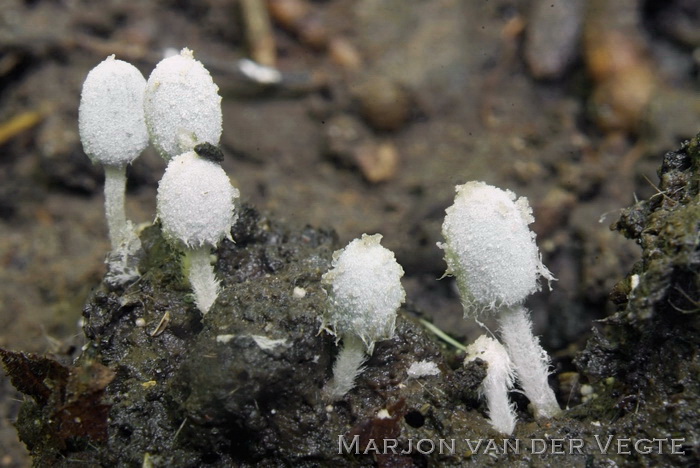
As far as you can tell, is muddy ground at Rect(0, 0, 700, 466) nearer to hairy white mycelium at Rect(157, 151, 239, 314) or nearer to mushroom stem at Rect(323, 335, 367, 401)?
mushroom stem at Rect(323, 335, 367, 401)

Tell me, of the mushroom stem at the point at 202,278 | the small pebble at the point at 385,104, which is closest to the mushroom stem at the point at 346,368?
the mushroom stem at the point at 202,278

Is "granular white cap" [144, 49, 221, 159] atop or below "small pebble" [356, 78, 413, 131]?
below

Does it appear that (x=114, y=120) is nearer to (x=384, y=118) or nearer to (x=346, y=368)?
(x=346, y=368)

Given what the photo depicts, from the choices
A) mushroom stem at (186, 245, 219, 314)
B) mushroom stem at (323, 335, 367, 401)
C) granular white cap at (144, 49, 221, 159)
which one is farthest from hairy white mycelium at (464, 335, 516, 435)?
granular white cap at (144, 49, 221, 159)

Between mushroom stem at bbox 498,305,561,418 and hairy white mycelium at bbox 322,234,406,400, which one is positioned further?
mushroom stem at bbox 498,305,561,418

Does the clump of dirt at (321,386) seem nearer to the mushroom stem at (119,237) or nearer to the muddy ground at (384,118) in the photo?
the mushroom stem at (119,237)

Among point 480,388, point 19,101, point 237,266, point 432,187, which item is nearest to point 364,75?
point 432,187

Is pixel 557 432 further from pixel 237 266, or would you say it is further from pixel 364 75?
pixel 364 75
